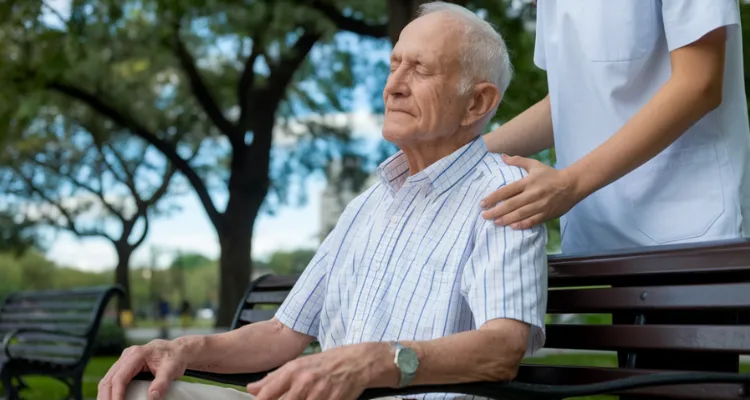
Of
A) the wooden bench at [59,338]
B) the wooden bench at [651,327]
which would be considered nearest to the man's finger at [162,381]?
the wooden bench at [651,327]

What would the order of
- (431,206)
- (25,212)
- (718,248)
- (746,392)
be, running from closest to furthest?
(746,392)
(718,248)
(431,206)
(25,212)

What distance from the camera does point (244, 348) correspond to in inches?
105

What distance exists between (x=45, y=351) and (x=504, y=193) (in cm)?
586

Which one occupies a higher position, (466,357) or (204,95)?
(204,95)

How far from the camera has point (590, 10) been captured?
2572mm

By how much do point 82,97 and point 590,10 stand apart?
51.7 ft

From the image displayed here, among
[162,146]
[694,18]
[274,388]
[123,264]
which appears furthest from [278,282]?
[123,264]

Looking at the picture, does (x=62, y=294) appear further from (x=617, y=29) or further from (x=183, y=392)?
(x=617, y=29)

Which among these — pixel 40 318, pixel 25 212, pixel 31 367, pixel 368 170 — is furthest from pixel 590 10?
pixel 25 212

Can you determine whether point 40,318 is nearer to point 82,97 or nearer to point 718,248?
point 718,248

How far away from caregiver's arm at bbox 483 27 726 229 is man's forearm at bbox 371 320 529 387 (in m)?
0.27

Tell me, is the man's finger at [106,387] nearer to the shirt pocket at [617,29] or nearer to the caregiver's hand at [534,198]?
the caregiver's hand at [534,198]

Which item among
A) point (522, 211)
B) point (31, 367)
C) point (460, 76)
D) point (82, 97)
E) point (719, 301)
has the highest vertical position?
point (82, 97)

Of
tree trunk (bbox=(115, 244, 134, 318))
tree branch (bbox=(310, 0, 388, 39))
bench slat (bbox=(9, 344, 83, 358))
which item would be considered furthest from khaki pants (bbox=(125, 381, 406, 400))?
tree trunk (bbox=(115, 244, 134, 318))
